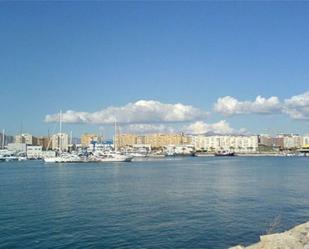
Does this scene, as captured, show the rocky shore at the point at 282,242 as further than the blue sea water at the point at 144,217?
No

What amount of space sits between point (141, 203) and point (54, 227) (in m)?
11.9

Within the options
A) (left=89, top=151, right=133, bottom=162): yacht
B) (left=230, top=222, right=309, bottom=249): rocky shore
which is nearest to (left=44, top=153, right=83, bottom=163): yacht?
(left=89, top=151, right=133, bottom=162): yacht

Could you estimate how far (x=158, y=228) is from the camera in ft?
89.3

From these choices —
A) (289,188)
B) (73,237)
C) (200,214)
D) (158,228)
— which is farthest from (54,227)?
(289,188)

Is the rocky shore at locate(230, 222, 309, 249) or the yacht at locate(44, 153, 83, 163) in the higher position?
the yacht at locate(44, 153, 83, 163)

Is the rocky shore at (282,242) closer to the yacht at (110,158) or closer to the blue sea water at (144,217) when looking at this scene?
the blue sea water at (144,217)

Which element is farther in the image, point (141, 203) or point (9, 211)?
point (141, 203)

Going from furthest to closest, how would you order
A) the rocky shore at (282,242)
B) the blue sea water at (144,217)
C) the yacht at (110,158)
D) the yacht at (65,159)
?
1. the yacht at (110,158)
2. the yacht at (65,159)
3. the blue sea water at (144,217)
4. the rocky shore at (282,242)

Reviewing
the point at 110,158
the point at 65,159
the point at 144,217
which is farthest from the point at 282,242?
the point at 65,159

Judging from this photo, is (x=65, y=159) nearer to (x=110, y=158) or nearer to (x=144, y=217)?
(x=110, y=158)

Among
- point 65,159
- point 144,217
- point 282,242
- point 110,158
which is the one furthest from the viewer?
point 65,159

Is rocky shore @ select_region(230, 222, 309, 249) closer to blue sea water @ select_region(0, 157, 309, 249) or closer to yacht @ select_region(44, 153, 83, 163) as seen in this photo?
blue sea water @ select_region(0, 157, 309, 249)

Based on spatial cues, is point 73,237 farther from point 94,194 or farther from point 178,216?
point 94,194

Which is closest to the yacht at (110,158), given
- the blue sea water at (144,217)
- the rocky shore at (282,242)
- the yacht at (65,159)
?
the yacht at (65,159)
